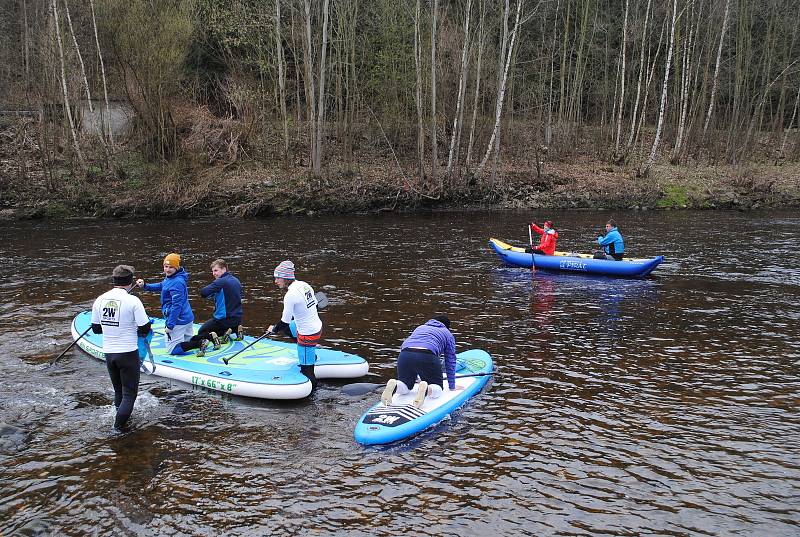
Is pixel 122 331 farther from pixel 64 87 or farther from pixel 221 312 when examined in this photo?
pixel 64 87

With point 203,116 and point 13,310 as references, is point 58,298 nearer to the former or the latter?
point 13,310

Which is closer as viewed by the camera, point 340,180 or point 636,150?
point 340,180

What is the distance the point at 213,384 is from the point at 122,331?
183 cm

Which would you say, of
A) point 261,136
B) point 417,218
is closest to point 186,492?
point 417,218

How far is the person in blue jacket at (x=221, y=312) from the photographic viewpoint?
30.6 feet

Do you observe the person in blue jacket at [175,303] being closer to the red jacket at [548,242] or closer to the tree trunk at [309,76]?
the red jacket at [548,242]

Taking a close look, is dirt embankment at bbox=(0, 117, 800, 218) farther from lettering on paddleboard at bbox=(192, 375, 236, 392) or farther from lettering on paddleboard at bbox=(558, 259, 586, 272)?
lettering on paddleboard at bbox=(192, 375, 236, 392)

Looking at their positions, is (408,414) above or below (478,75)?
below

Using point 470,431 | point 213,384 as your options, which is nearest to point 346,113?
point 213,384

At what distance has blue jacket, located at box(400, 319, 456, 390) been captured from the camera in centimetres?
765

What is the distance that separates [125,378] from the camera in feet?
23.6

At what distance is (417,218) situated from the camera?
2742 cm

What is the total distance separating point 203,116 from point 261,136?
3126 mm

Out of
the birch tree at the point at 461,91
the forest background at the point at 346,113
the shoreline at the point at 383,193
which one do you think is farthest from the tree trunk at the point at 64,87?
the birch tree at the point at 461,91
